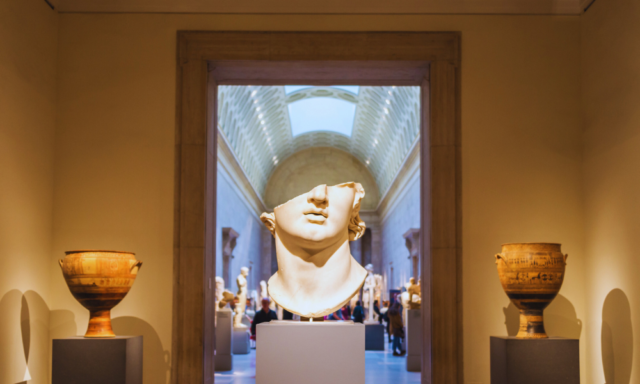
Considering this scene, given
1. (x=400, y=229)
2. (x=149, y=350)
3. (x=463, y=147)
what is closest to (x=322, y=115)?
(x=400, y=229)

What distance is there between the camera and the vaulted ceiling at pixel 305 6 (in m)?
7.77

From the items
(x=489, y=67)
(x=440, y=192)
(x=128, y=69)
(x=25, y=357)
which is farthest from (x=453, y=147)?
(x=25, y=357)

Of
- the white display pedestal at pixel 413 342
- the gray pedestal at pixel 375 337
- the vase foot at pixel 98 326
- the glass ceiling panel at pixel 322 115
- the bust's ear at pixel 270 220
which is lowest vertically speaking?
the gray pedestal at pixel 375 337

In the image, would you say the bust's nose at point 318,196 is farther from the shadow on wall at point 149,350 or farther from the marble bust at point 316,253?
the shadow on wall at point 149,350

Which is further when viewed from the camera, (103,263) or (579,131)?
(579,131)

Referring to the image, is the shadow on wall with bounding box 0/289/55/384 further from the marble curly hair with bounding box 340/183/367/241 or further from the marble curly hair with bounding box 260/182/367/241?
the marble curly hair with bounding box 340/183/367/241

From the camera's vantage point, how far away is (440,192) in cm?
756

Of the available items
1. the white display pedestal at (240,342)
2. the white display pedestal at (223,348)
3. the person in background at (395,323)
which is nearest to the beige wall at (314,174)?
the white display pedestal at (240,342)

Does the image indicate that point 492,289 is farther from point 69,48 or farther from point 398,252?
point 398,252

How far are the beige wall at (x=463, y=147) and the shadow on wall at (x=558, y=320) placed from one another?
14 millimetres

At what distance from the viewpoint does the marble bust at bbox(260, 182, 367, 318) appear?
5.52 m

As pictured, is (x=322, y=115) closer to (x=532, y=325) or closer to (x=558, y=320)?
(x=558, y=320)

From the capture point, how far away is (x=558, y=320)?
7453 mm

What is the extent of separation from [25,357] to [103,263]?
1.99 metres
